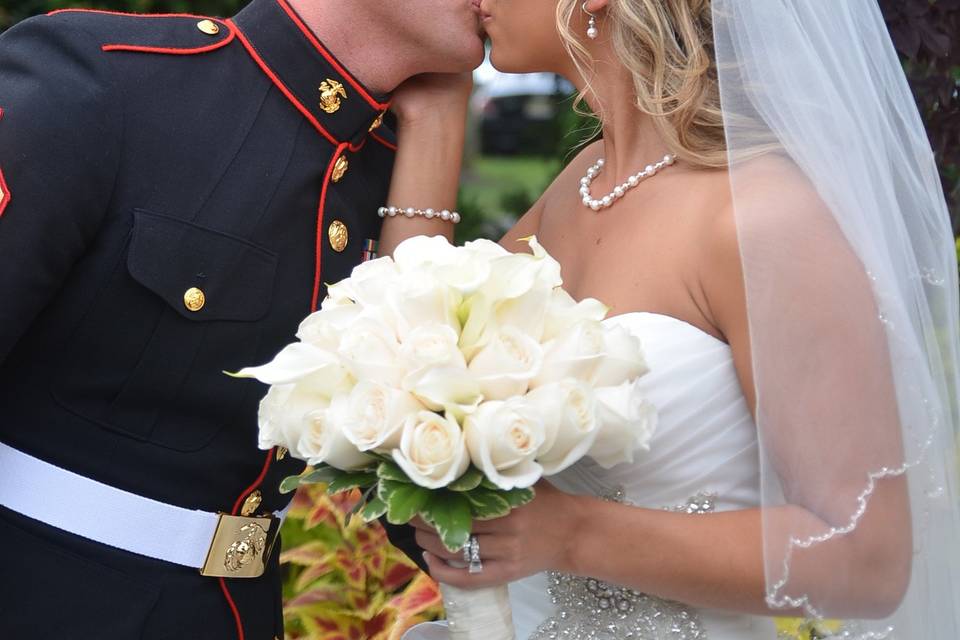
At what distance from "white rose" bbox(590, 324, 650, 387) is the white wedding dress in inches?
10.5

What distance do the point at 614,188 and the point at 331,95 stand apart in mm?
636

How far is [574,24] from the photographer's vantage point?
7.99 feet

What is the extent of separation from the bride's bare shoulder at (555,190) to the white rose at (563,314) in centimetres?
96

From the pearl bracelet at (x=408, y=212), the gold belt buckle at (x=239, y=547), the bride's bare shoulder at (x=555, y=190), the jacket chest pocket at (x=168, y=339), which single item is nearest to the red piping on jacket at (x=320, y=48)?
the pearl bracelet at (x=408, y=212)

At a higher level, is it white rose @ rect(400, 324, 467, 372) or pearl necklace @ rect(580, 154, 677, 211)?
white rose @ rect(400, 324, 467, 372)

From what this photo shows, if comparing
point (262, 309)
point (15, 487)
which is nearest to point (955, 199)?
point (262, 309)

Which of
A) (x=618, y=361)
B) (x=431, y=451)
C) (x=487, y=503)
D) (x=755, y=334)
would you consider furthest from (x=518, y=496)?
(x=755, y=334)

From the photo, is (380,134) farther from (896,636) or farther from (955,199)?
(955,199)

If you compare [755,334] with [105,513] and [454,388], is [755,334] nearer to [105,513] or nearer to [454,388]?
[454,388]

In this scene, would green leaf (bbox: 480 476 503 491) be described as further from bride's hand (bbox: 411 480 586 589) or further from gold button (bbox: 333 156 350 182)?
gold button (bbox: 333 156 350 182)

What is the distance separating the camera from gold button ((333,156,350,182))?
2.48 m

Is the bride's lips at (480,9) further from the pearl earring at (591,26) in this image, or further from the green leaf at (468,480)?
the green leaf at (468,480)

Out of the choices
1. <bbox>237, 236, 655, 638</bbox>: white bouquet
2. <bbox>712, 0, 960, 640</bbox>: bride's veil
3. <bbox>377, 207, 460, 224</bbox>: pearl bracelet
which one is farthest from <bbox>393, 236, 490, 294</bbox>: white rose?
<bbox>377, 207, 460, 224</bbox>: pearl bracelet

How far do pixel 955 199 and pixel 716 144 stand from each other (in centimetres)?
163
